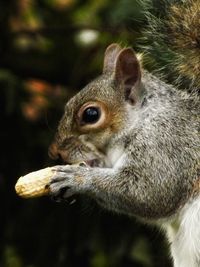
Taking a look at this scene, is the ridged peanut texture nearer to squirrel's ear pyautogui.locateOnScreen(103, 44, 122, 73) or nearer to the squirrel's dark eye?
the squirrel's dark eye

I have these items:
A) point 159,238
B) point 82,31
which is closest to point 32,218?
point 159,238

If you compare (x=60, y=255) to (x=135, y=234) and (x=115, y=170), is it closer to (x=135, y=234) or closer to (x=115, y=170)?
(x=135, y=234)

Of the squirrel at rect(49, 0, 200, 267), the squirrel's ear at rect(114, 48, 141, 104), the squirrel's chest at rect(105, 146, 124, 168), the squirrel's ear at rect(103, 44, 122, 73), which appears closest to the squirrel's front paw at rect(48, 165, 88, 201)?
the squirrel at rect(49, 0, 200, 267)

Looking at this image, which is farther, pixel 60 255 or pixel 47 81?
pixel 47 81

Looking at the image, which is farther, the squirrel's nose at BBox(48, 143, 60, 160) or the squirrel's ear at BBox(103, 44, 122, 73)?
the squirrel's ear at BBox(103, 44, 122, 73)

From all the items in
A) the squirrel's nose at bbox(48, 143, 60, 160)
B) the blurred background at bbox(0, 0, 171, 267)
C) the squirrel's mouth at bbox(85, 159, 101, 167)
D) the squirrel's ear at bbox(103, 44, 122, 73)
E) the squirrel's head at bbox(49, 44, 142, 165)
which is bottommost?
the blurred background at bbox(0, 0, 171, 267)

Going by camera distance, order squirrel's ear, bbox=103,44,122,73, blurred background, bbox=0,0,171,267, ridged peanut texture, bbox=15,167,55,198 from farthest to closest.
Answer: blurred background, bbox=0,0,171,267
squirrel's ear, bbox=103,44,122,73
ridged peanut texture, bbox=15,167,55,198

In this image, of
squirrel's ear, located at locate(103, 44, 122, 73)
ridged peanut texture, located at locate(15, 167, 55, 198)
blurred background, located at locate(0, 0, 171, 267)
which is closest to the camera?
ridged peanut texture, located at locate(15, 167, 55, 198)

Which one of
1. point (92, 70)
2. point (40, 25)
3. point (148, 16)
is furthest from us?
point (40, 25)

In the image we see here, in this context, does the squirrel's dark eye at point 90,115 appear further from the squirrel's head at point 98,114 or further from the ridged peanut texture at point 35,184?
the ridged peanut texture at point 35,184
